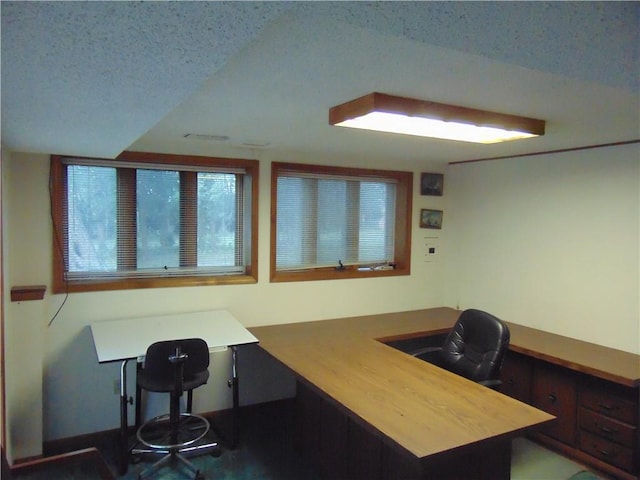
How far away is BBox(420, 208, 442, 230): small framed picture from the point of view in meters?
4.62

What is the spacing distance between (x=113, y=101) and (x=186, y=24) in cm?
78

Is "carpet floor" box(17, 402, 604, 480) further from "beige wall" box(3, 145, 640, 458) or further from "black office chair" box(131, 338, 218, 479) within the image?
"beige wall" box(3, 145, 640, 458)

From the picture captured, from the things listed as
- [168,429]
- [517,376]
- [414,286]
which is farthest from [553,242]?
[168,429]

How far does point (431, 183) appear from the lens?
4637mm

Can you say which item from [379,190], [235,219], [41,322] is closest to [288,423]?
[235,219]

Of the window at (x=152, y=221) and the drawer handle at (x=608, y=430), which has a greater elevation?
the window at (x=152, y=221)

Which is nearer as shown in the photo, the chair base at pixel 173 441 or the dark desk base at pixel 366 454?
the dark desk base at pixel 366 454

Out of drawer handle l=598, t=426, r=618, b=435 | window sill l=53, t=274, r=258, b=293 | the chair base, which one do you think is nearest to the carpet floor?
the chair base

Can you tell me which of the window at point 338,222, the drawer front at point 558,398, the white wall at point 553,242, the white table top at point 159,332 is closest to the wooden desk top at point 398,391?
the white table top at point 159,332

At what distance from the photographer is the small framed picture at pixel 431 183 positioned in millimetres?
4598

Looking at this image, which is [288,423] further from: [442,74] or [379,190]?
[442,74]

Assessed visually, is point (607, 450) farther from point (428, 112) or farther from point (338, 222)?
point (338, 222)

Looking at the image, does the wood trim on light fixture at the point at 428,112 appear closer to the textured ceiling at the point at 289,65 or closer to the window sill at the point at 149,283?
the textured ceiling at the point at 289,65

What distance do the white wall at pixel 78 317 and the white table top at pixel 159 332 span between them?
0.15 meters
